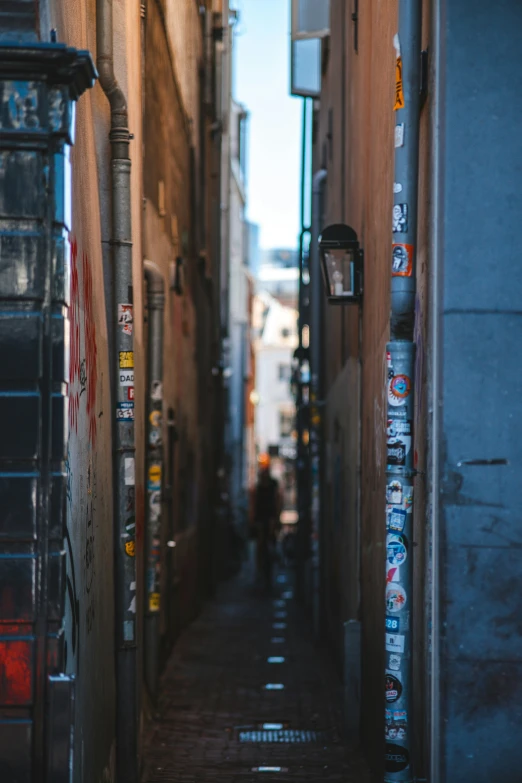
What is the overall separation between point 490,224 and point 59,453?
2197mm

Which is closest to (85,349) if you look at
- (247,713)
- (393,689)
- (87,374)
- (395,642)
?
(87,374)

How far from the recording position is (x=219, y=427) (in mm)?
25078

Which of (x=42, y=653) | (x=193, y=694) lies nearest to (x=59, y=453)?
(x=42, y=653)

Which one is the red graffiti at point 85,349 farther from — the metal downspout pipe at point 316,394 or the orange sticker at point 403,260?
the metal downspout pipe at point 316,394

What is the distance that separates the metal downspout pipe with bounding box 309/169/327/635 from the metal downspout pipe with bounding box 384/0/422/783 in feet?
29.7

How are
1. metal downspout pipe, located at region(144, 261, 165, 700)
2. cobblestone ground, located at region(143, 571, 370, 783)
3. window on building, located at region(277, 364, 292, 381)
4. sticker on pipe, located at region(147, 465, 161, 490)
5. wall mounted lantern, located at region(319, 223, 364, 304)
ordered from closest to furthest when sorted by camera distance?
cobblestone ground, located at region(143, 571, 370, 783) → wall mounted lantern, located at region(319, 223, 364, 304) → metal downspout pipe, located at region(144, 261, 165, 700) → sticker on pipe, located at region(147, 465, 161, 490) → window on building, located at region(277, 364, 292, 381)

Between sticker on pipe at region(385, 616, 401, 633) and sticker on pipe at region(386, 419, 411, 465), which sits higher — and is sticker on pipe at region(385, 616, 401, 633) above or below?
below

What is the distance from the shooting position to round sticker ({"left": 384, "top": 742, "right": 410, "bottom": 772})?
5934 millimetres

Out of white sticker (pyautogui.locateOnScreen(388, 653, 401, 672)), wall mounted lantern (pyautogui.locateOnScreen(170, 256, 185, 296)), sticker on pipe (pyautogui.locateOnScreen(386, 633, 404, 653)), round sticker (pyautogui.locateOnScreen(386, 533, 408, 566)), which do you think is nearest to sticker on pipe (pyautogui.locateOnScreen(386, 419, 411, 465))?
round sticker (pyautogui.locateOnScreen(386, 533, 408, 566))

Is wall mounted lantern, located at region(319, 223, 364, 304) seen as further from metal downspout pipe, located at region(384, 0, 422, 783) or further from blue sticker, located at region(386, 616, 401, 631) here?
blue sticker, located at region(386, 616, 401, 631)

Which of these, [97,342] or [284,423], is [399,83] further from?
[284,423]

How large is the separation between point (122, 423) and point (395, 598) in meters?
2.58

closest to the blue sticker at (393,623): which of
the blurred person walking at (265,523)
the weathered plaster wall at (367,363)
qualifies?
the weathered plaster wall at (367,363)

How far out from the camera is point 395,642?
6035mm
